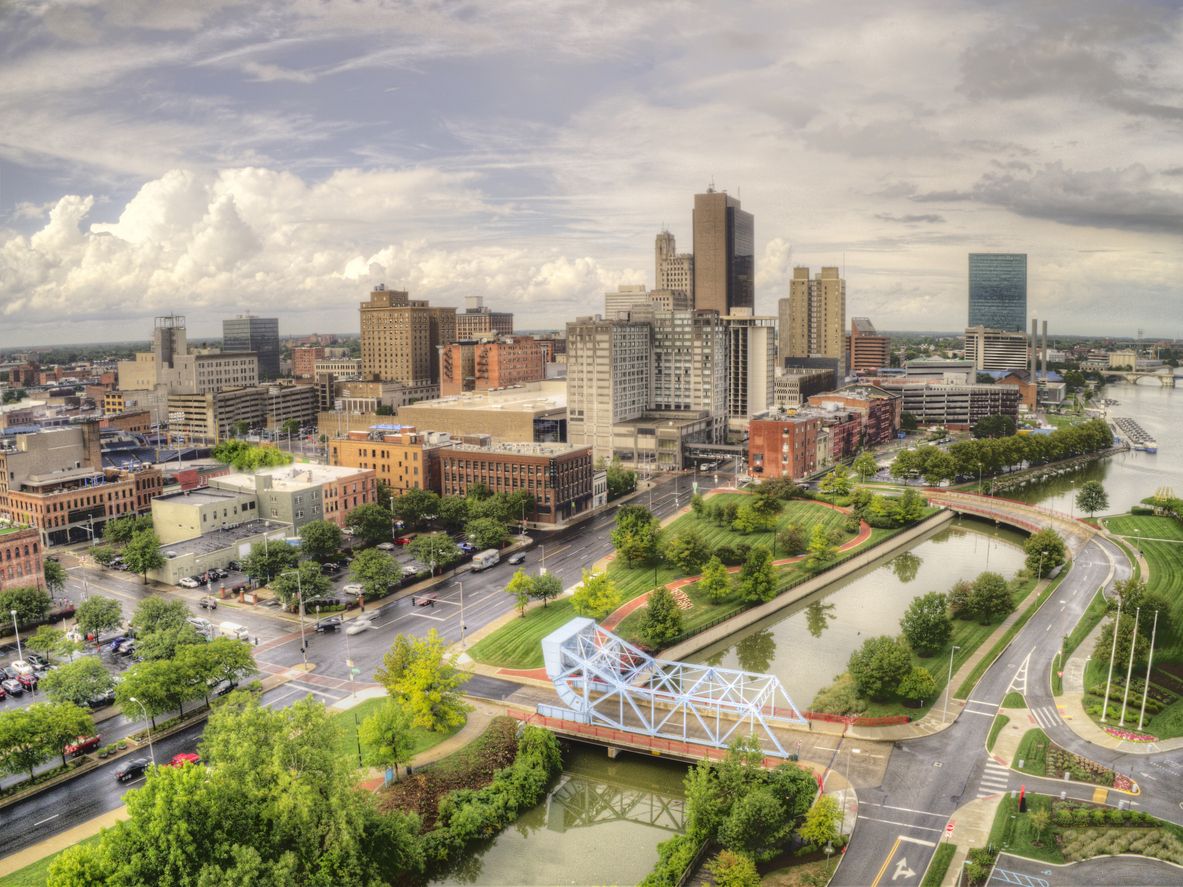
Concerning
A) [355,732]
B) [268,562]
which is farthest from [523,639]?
[268,562]

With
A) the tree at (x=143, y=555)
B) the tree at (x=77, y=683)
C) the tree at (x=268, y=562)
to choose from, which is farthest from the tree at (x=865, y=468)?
the tree at (x=77, y=683)

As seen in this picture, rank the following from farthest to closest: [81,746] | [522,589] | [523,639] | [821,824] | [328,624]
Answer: [522,589] < [328,624] < [523,639] < [81,746] < [821,824]

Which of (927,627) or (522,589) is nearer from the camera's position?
(927,627)

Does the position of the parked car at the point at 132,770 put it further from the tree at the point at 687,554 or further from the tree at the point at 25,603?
the tree at the point at 687,554

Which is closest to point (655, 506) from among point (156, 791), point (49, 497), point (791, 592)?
point (791, 592)

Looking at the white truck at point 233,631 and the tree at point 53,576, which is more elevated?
the tree at point 53,576

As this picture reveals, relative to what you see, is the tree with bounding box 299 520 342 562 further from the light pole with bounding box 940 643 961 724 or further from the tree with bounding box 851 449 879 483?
the tree with bounding box 851 449 879 483

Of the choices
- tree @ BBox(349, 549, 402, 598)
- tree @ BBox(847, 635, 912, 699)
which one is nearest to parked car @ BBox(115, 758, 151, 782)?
tree @ BBox(349, 549, 402, 598)

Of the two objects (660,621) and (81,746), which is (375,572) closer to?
(660,621)
